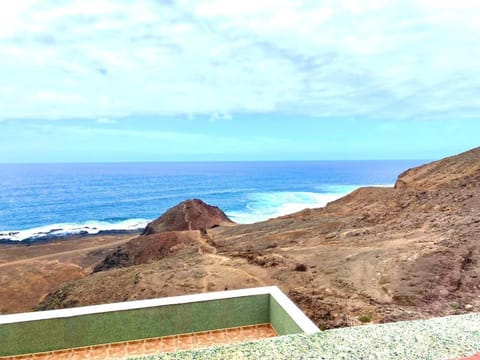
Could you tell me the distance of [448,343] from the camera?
327 cm

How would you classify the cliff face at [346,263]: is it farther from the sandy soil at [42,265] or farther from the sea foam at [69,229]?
the sea foam at [69,229]

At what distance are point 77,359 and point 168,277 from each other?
6249 millimetres

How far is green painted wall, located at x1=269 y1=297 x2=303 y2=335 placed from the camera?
4.79 m

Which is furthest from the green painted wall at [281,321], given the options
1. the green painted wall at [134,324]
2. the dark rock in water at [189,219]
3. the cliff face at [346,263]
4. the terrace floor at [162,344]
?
the dark rock in water at [189,219]

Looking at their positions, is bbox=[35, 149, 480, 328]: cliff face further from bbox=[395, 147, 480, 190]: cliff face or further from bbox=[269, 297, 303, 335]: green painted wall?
bbox=[269, 297, 303, 335]: green painted wall

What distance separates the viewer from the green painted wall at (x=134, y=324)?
488cm

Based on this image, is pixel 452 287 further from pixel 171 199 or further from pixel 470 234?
pixel 171 199

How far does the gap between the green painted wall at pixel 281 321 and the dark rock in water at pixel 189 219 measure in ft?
61.2

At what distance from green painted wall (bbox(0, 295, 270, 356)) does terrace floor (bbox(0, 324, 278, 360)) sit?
0.21ft

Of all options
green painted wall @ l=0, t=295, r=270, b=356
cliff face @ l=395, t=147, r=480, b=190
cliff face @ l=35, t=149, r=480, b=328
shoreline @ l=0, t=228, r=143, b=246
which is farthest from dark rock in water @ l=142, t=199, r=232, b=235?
green painted wall @ l=0, t=295, r=270, b=356

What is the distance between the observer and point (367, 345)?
10.8 feet

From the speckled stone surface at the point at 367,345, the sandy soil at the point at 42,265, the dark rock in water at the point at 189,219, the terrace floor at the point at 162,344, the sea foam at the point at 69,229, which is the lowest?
the sea foam at the point at 69,229

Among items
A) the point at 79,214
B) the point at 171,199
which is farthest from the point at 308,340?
the point at 171,199

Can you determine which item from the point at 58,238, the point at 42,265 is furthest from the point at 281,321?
the point at 58,238
